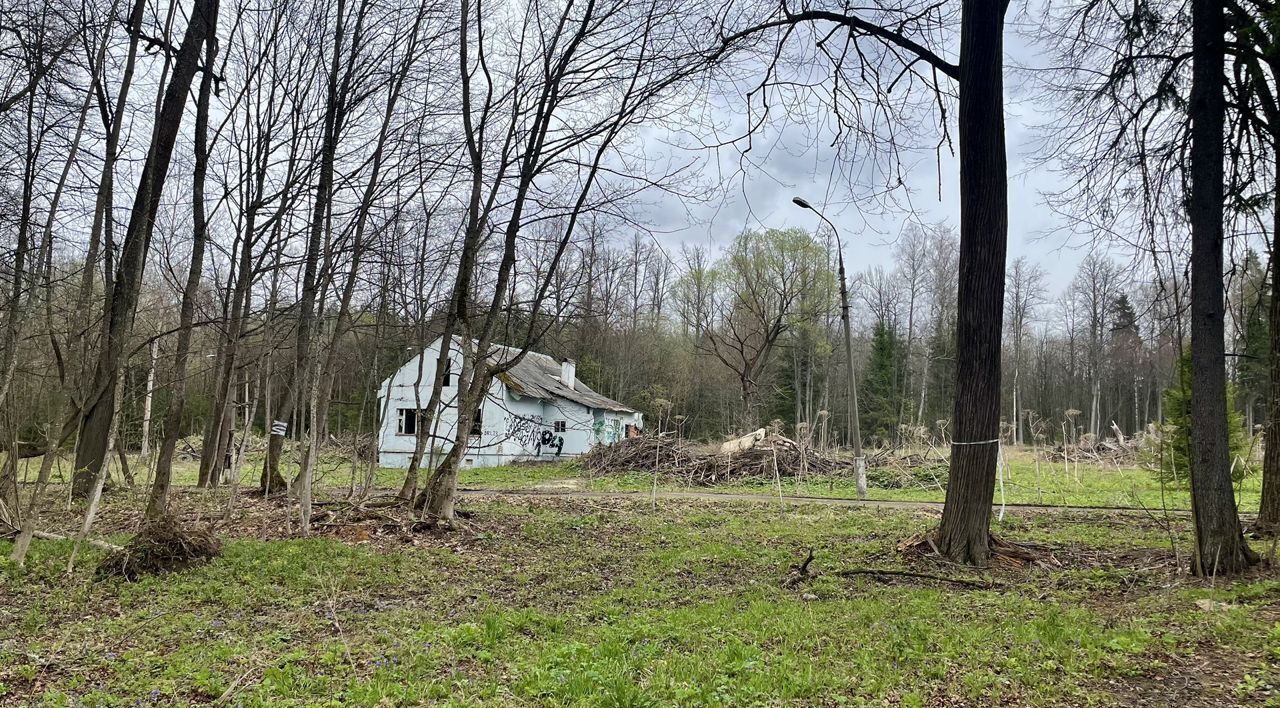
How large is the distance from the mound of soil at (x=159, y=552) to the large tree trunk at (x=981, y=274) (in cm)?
780

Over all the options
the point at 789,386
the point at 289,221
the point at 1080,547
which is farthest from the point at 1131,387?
the point at 289,221

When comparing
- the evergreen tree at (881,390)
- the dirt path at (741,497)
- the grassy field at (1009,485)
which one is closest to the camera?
the dirt path at (741,497)

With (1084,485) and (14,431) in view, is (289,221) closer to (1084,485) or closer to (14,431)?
(14,431)

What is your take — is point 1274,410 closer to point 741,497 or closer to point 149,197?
point 741,497

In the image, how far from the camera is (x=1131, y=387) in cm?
4475

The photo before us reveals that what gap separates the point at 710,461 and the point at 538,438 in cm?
994

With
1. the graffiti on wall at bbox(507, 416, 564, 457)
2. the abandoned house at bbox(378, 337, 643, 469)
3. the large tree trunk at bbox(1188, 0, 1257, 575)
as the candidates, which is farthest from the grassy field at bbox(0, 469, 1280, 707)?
the graffiti on wall at bbox(507, 416, 564, 457)

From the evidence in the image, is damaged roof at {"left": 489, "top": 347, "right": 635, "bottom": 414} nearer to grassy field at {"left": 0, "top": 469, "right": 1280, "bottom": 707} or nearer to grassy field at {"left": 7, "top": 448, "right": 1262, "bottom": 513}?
grassy field at {"left": 7, "top": 448, "right": 1262, "bottom": 513}

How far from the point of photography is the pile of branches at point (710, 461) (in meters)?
20.5

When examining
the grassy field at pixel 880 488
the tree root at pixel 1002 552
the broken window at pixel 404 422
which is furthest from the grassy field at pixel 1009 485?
the tree root at pixel 1002 552

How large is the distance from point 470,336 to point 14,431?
510 centimetres

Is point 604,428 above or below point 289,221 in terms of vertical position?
below

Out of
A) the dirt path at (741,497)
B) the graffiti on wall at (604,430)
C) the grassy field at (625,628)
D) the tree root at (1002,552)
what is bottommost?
the dirt path at (741,497)

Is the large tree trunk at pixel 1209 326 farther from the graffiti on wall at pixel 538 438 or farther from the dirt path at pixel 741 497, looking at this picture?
the graffiti on wall at pixel 538 438
